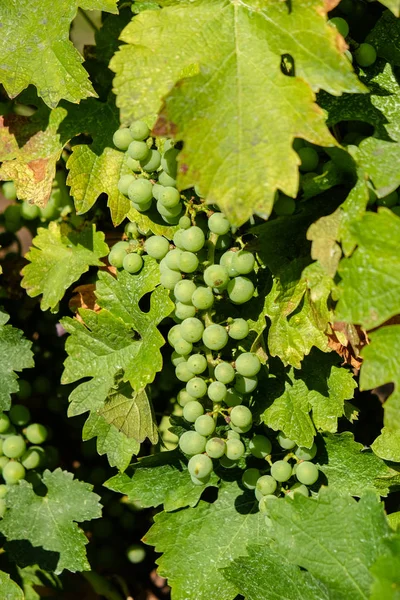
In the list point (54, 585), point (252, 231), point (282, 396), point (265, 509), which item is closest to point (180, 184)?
point (252, 231)

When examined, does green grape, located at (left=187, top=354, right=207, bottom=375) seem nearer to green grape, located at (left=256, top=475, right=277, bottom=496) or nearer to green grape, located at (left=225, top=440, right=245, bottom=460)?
green grape, located at (left=225, top=440, right=245, bottom=460)

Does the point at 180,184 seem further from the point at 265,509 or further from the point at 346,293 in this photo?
the point at 265,509

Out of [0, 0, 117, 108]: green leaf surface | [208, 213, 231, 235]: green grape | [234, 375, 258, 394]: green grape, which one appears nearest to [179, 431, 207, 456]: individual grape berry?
[234, 375, 258, 394]: green grape

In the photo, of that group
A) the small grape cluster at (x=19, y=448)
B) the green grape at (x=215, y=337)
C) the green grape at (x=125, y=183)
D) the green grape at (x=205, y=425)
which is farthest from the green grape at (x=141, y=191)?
the small grape cluster at (x=19, y=448)

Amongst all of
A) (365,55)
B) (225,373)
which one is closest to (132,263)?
(225,373)

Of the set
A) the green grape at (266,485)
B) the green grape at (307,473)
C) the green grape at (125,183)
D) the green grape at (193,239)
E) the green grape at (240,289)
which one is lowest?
the green grape at (266,485)

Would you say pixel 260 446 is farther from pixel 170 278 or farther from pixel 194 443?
pixel 170 278

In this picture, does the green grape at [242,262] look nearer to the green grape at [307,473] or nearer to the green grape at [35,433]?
the green grape at [307,473]
